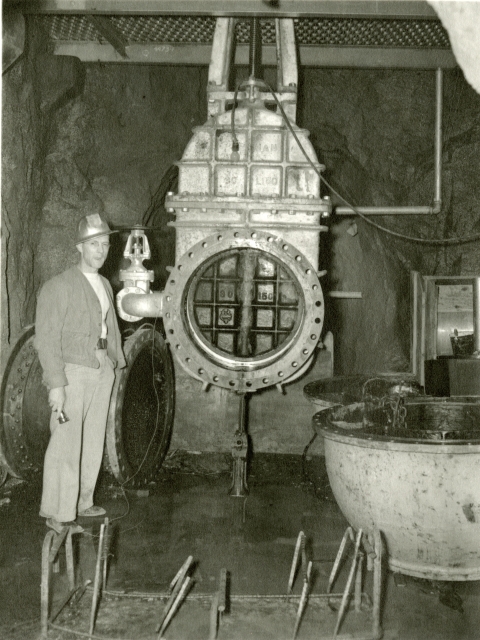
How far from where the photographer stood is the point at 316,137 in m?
7.00

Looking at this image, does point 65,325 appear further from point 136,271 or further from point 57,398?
point 136,271

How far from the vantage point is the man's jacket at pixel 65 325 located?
155 inches

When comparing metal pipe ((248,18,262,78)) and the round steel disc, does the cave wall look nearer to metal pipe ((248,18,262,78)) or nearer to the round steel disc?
the round steel disc

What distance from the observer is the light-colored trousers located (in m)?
4.02

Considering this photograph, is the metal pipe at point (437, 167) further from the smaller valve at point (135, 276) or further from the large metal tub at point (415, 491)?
the large metal tub at point (415, 491)

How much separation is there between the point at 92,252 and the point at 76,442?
1.26 metres

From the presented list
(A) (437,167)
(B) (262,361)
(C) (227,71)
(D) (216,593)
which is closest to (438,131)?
(A) (437,167)

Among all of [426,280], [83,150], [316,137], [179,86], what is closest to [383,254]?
[426,280]

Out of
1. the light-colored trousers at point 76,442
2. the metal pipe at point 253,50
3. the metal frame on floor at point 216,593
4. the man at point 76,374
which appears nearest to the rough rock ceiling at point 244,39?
the metal pipe at point 253,50

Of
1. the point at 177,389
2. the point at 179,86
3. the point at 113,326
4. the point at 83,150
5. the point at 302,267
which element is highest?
the point at 179,86

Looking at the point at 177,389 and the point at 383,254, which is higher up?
the point at 383,254

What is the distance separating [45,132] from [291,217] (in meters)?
2.75

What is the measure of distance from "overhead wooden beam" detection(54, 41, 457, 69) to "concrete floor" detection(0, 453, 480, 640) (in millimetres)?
3741

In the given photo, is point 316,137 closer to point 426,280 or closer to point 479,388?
point 426,280
